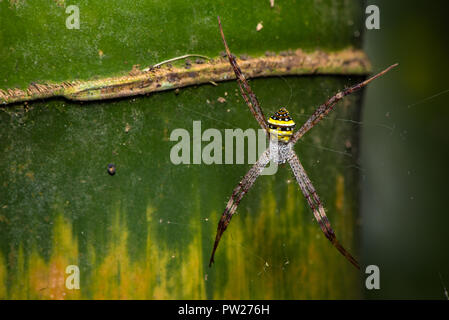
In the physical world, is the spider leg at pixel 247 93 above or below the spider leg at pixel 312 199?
above

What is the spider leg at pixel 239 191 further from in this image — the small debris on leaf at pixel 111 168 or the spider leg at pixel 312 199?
the small debris on leaf at pixel 111 168

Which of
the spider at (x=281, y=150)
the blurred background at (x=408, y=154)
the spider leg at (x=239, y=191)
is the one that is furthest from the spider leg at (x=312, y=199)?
the blurred background at (x=408, y=154)

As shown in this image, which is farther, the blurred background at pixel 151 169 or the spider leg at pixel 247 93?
the spider leg at pixel 247 93

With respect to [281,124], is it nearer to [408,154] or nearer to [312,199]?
[312,199]

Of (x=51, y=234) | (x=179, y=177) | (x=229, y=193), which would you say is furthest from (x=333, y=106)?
(x=51, y=234)

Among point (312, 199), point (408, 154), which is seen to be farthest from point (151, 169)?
point (408, 154)

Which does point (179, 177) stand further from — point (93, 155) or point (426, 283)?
point (426, 283)
